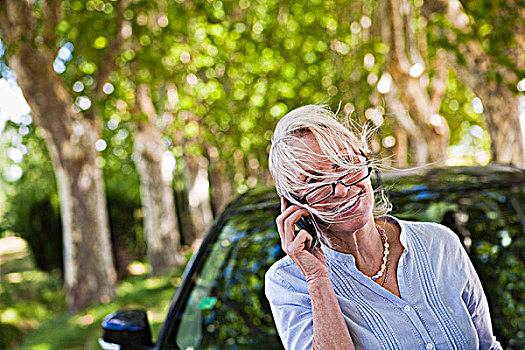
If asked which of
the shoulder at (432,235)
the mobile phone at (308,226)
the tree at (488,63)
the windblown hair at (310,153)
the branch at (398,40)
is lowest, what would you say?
the shoulder at (432,235)

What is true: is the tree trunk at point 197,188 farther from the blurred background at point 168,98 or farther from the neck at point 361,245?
the neck at point 361,245

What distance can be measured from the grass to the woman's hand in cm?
594

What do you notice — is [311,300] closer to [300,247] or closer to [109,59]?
[300,247]

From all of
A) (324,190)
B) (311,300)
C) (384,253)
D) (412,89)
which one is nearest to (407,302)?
(384,253)

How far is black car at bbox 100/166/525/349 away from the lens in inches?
112

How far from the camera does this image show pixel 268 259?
304 cm

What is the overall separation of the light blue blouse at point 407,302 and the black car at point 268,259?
0.75 metres

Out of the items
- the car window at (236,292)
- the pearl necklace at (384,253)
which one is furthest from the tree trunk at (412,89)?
the pearl necklace at (384,253)

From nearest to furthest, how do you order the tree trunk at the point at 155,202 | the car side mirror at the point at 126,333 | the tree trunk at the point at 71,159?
the car side mirror at the point at 126,333 < the tree trunk at the point at 71,159 < the tree trunk at the point at 155,202

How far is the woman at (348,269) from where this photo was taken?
1.94 metres

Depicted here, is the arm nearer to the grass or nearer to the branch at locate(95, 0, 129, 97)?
the grass

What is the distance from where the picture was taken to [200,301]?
3.03m

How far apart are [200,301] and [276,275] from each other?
1022mm

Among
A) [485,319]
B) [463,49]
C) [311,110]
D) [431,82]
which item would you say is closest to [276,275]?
[311,110]
